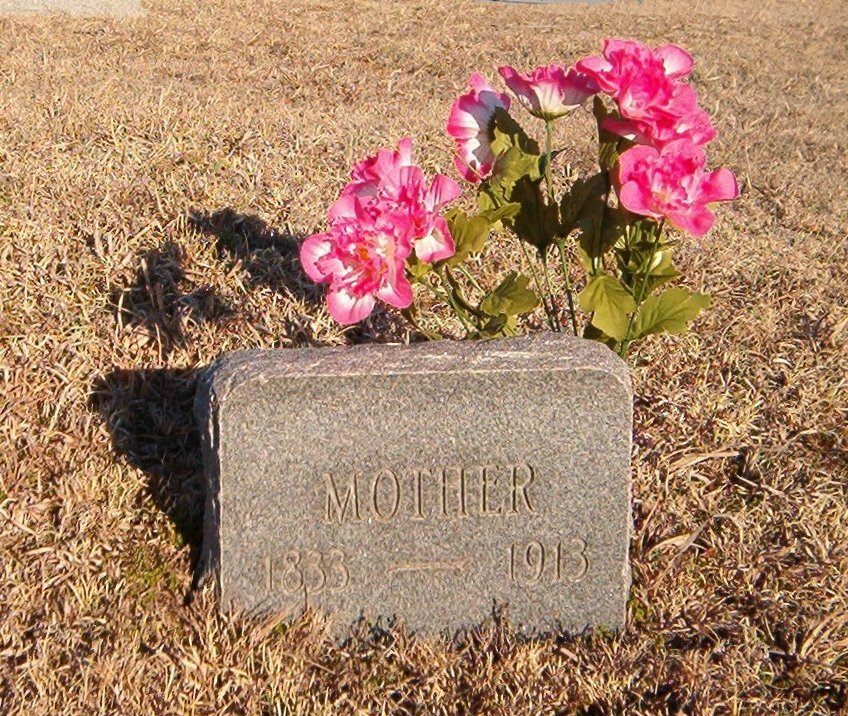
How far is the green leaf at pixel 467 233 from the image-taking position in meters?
2.33

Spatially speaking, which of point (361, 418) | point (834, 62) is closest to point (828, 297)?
point (361, 418)

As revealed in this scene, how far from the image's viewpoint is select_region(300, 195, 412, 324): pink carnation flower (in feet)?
6.87

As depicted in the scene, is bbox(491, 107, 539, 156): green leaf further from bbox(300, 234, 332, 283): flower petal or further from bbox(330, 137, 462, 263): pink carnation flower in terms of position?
bbox(300, 234, 332, 283): flower petal

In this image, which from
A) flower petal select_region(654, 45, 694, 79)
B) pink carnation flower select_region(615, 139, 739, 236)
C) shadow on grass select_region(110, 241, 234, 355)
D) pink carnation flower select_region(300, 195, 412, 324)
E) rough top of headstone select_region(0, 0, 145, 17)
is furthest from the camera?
rough top of headstone select_region(0, 0, 145, 17)

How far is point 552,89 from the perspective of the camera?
2305 millimetres

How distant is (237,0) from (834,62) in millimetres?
4130

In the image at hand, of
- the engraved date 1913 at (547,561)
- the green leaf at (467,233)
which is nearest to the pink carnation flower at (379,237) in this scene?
the green leaf at (467,233)

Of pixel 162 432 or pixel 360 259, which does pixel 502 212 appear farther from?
pixel 162 432

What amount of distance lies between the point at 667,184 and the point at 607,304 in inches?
12.1

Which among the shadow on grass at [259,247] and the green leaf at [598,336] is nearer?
the green leaf at [598,336]

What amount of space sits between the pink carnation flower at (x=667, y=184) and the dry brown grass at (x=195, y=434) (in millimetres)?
762

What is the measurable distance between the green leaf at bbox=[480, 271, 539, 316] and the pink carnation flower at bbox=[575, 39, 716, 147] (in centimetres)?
39

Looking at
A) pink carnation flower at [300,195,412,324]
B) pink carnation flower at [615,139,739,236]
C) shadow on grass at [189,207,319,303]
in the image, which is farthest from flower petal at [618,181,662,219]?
shadow on grass at [189,207,319,303]

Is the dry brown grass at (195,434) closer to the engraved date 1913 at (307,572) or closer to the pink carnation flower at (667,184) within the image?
the engraved date 1913 at (307,572)
